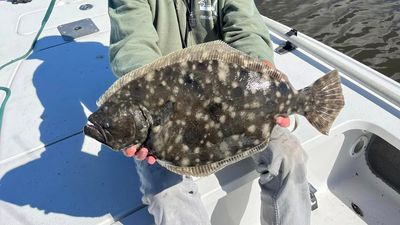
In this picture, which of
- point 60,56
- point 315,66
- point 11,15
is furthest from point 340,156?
point 11,15

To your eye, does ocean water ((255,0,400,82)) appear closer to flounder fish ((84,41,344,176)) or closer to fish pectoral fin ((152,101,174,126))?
flounder fish ((84,41,344,176))

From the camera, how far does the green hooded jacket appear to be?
230 centimetres

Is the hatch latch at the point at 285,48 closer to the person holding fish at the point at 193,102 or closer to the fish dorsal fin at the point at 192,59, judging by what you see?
the person holding fish at the point at 193,102

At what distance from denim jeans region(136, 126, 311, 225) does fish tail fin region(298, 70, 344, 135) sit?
303mm

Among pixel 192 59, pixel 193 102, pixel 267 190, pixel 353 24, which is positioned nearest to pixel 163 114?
pixel 193 102

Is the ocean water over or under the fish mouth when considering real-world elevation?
under

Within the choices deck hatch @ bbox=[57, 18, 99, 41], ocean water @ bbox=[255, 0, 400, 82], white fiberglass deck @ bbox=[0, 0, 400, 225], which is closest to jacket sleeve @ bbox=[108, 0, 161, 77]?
white fiberglass deck @ bbox=[0, 0, 400, 225]

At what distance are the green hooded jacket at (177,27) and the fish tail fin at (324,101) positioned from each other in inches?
17.2

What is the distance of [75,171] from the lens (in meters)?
2.52

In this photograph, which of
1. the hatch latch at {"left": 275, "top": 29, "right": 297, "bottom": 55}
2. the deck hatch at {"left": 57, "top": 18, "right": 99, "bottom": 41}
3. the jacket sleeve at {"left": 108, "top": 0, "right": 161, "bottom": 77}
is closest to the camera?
the jacket sleeve at {"left": 108, "top": 0, "right": 161, "bottom": 77}

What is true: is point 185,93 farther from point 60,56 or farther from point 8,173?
point 60,56

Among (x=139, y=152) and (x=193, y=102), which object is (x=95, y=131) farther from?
(x=193, y=102)

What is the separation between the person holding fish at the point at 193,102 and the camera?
172 centimetres

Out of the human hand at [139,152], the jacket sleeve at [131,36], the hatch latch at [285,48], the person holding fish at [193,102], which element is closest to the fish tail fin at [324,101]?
the person holding fish at [193,102]
